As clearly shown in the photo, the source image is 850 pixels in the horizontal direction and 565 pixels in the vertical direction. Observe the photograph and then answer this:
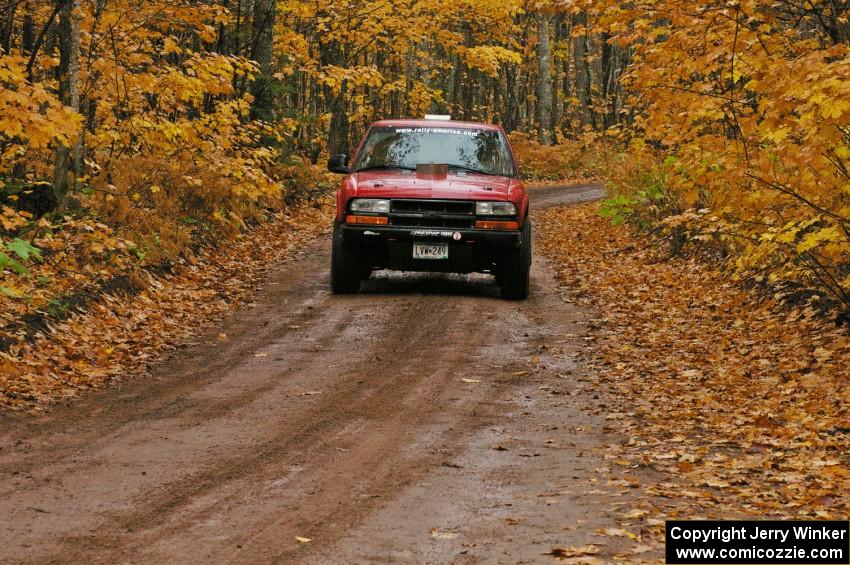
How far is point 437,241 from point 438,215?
0.30 metres

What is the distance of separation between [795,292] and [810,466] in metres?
5.14

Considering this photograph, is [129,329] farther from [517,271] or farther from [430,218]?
[517,271]

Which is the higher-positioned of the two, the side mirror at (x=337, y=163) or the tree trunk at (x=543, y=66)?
the tree trunk at (x=543, y=66)

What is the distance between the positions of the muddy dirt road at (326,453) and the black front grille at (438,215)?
127cm

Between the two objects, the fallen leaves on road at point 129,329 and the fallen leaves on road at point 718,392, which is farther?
the fallen leaves on road at point 129,329

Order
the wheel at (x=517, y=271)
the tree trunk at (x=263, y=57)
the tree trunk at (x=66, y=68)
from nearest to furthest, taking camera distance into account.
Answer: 1. the wheel at (x=517, y=271)
2. the tree trunk at (x=66, y=68)
3. the tree trunk at (x=263, y=57)

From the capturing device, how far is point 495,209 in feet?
38.3

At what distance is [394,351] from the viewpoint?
31.6 feet

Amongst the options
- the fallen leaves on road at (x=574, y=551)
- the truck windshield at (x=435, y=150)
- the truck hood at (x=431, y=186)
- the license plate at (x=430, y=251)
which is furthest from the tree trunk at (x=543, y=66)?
the fallen leaves on road at (x=574, y=551)

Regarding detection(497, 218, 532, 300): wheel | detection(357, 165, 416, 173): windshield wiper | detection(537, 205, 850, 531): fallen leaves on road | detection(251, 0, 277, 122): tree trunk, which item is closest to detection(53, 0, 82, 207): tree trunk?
detection(357, 165, 416, 173): windshield wiper

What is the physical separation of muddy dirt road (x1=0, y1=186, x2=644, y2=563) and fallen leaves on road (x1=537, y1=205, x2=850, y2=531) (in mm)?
389

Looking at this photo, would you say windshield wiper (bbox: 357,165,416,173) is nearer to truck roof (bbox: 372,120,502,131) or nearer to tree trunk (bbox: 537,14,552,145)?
A: truck roof (bbox: 372,120,502,131)

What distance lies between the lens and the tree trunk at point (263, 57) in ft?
64.2

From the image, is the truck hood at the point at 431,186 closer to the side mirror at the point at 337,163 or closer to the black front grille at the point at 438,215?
the black front grille at the point at 438,215
